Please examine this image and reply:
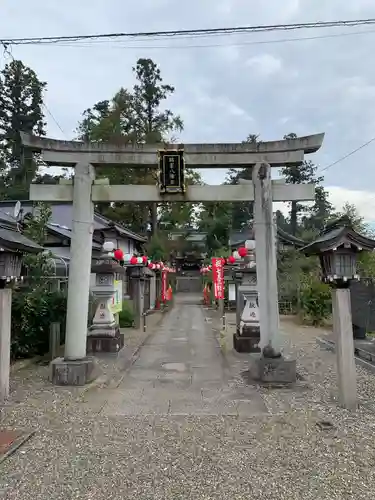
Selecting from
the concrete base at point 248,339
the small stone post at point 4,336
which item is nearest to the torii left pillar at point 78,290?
the small stone post at point 4,336

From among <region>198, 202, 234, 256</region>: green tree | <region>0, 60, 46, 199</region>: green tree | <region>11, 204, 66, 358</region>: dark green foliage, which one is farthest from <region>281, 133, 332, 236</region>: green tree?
<region>11, 204, 66, 358</region>: dark green foliage

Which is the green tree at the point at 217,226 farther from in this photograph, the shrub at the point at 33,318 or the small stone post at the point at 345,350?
the small stone post at the point at 345,350

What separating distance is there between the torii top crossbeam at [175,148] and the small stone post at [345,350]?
3036 millimetres

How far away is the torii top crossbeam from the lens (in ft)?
27.0

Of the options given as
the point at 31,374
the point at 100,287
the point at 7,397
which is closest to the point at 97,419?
the point at 7,397

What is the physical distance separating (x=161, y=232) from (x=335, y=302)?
100ft

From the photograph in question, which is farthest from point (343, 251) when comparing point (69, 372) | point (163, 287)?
point (163, 287)

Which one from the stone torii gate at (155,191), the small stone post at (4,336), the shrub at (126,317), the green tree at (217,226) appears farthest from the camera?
the green tree at (217,226)

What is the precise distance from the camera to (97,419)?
19.9 ft

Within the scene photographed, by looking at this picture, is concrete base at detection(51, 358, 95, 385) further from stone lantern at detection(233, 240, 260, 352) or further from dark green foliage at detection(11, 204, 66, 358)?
stone lantern at detection(233, 240, 260, 352)

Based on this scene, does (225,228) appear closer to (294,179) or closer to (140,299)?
(294,179)

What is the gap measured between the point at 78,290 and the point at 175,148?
332 cm

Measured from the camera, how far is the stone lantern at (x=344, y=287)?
646 centimetres

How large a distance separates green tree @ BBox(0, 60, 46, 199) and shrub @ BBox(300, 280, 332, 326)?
27780 mm
